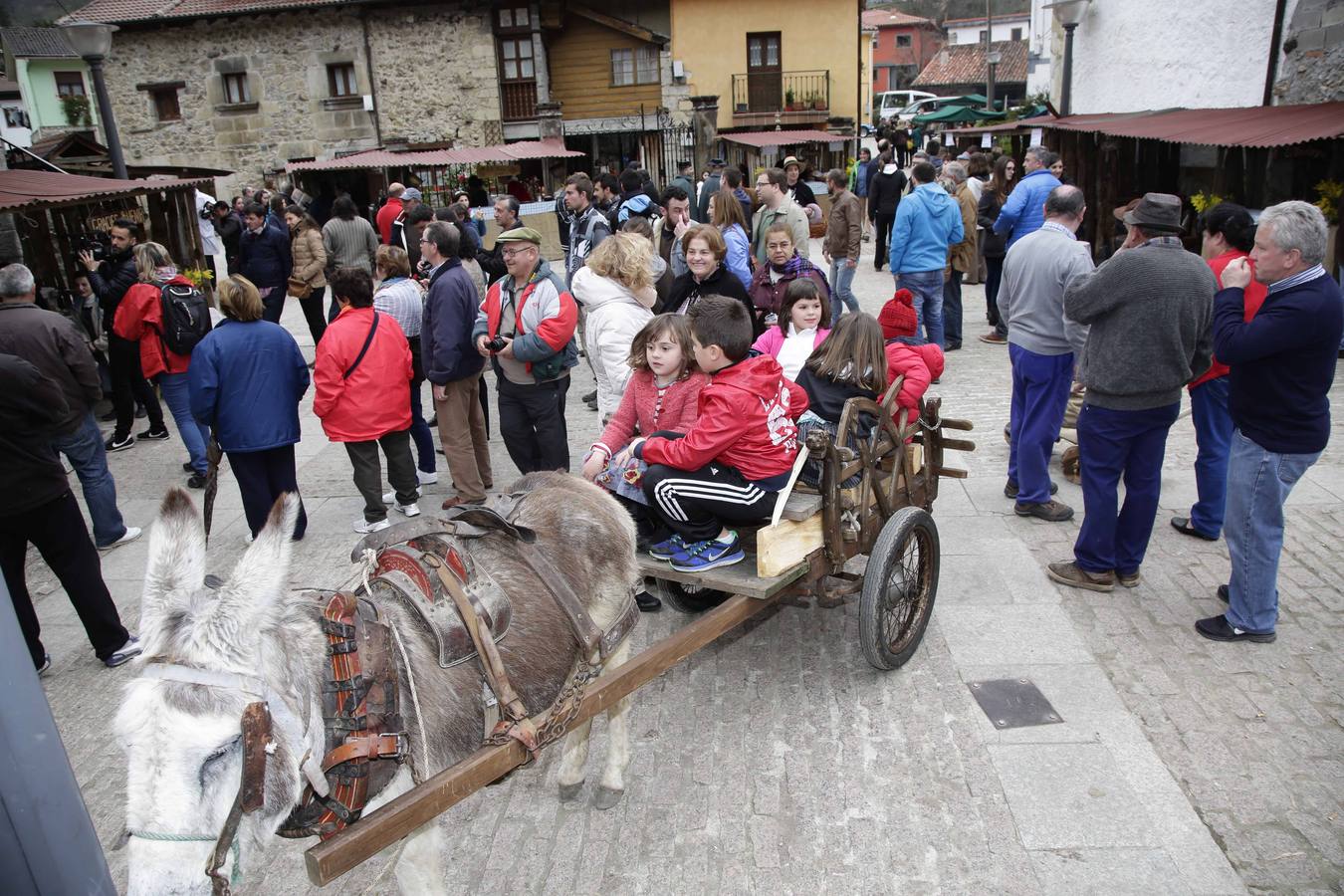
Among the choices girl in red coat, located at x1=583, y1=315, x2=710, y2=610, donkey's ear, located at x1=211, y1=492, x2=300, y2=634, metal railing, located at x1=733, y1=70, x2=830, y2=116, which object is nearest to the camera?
donkey's ear, located at x1=211, y1=492, x2=300, y2=634

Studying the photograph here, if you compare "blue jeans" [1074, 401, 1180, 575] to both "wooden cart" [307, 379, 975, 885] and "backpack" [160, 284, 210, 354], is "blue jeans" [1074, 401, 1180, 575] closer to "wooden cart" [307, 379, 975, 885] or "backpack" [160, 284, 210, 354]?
"wooden cart" [307, 379, 975, 885]

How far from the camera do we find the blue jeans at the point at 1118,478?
15.8 feet

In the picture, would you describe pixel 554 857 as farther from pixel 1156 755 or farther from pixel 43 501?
pixel 43 501

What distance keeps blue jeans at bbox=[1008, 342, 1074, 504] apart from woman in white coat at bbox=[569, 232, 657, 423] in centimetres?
259

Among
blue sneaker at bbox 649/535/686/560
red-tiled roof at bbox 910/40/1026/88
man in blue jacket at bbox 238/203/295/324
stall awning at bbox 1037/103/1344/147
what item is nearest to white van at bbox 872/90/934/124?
red-tiled roof at bbox 910/40/1026/88

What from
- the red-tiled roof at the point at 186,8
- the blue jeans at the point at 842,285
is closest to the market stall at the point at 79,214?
the blue jeans at the point at 842,285

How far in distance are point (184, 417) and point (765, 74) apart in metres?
27.1

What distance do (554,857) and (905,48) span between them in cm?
8225

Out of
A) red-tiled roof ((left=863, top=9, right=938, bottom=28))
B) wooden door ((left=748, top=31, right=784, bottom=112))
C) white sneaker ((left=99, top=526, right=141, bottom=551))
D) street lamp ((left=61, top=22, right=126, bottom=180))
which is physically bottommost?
white sneaker ((left=99, top=526, right=141, bottom=551))

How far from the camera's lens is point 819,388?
4621mm

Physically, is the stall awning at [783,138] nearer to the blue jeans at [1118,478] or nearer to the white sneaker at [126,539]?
the white sneaker at [126,539]

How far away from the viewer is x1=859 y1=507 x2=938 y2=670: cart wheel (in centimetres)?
404

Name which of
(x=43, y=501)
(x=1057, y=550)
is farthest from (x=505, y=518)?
(x=1057, y=550)

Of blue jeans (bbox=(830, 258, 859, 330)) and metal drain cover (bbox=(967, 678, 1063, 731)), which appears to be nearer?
metal drain cover (bbox=(967, 678, 1063, 731))
